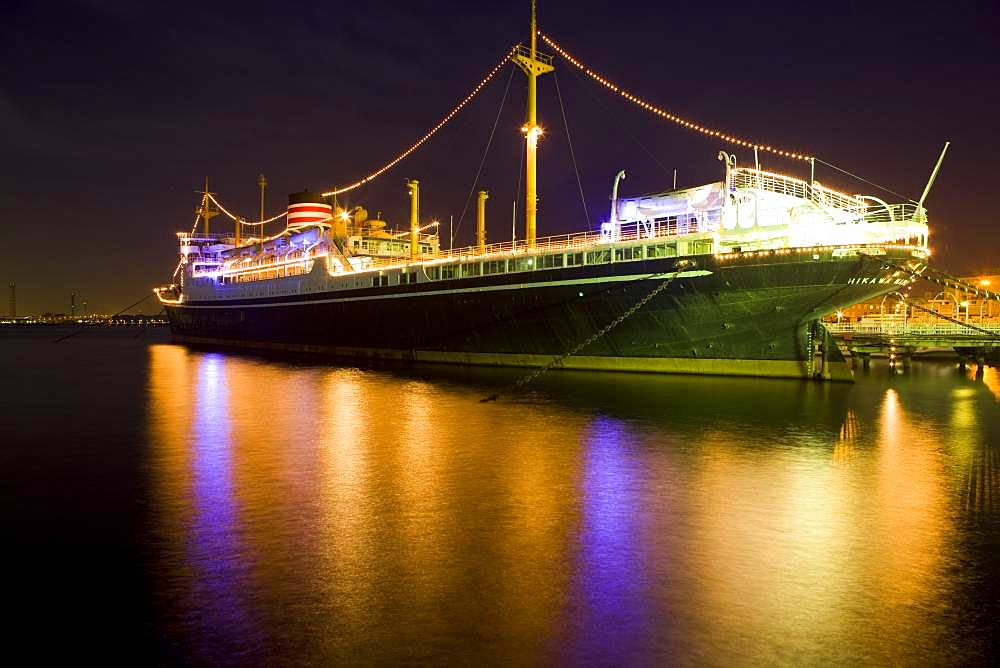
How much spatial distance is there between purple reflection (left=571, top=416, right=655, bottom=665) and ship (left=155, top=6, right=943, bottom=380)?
17120 mm

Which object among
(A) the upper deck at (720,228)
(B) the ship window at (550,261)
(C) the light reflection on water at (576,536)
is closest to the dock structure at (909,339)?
(A) the upper deck at (720,228)

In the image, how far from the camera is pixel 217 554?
8.90m

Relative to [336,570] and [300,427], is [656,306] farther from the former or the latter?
[336,570]

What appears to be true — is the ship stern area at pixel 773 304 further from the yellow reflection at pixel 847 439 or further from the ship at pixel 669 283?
the yellow reflection at pixel 847 439

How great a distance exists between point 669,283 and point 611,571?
23357 mm

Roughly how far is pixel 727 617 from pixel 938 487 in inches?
330

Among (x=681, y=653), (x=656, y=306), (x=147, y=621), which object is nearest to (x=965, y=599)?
(x=681, y=653)

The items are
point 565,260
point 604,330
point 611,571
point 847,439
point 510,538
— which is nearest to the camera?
point 611,571

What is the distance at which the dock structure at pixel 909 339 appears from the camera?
127 ft

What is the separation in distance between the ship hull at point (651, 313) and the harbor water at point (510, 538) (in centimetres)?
816

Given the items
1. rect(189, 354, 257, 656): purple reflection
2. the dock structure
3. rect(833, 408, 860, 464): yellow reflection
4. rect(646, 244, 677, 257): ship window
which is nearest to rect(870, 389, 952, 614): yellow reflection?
rect(833, 408, 860, 464): yellow reflection

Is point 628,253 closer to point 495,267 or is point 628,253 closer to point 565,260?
point 565,260

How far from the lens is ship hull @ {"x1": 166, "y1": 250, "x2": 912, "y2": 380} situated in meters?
28.0

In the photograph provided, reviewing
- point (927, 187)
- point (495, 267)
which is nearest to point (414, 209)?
point (495, 267)
